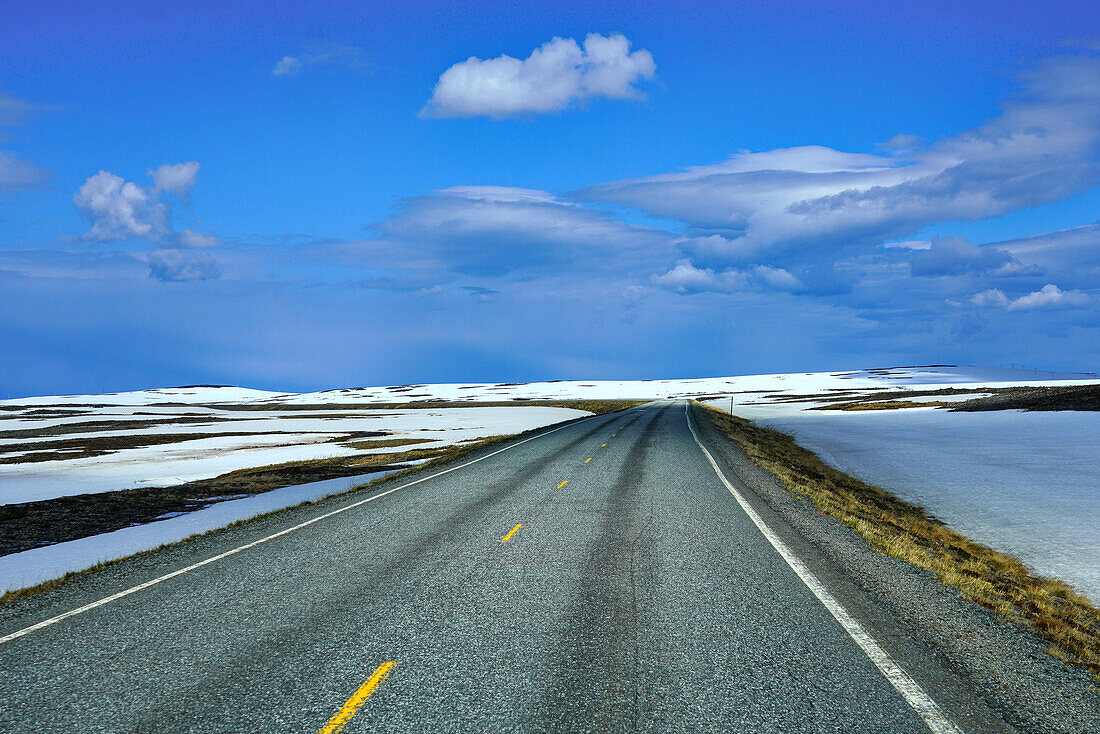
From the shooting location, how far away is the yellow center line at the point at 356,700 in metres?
5.01

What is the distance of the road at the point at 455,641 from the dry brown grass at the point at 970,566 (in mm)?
2323

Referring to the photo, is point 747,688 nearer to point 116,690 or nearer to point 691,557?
point 691,557

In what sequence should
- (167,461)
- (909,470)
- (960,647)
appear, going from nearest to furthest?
(960,647)
(909,470)
(167,461)

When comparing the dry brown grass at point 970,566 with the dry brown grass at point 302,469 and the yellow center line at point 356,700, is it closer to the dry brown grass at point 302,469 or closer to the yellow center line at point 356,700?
the yellow center line at point 356,700

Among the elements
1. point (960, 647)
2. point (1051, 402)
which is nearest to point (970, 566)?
point (960, 647)

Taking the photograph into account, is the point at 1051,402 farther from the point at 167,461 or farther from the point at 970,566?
the point at 167,461

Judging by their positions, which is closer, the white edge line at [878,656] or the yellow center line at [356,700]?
the yellow center line at [356,700]

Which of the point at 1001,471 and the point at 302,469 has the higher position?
the point at 1001,471

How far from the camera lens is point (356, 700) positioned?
17.8 feet

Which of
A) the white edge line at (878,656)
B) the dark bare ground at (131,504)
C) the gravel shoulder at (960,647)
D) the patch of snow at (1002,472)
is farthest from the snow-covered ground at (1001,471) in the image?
the dark bare ground at (131,504)

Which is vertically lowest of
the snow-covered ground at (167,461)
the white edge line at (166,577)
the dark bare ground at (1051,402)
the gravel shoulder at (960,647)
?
the snow-covered ground at (167,461)

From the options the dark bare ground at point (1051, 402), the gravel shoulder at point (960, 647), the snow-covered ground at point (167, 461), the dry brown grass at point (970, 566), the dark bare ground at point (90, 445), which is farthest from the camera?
the dark bare ground at point (1051, 402)

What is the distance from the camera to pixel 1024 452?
29.3 metres

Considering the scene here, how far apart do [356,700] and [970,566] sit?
35.7 feet
